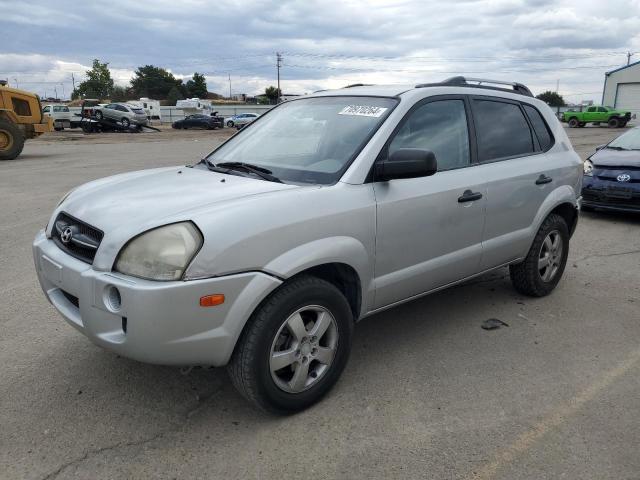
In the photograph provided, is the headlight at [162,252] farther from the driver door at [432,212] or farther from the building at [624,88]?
the building at [624,88]

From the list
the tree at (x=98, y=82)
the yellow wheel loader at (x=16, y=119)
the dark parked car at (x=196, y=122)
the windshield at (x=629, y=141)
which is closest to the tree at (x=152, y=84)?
the tree at (x=98, y=82)

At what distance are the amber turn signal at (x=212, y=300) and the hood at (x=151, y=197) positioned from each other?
38 centimetres

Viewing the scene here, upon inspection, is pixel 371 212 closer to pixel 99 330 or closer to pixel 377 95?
pixel 377 95

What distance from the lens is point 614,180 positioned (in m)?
7.69

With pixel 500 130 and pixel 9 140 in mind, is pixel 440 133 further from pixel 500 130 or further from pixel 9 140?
pixel 9 140

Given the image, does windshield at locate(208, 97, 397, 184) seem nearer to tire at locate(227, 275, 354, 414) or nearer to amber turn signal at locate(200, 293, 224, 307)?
tire at locate(227, 275, 354, 414)

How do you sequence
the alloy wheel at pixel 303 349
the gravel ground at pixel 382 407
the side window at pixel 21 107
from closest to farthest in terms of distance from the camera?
the gravel ground at pixel 382 407 < the alloy wheel at pixel 303 349 < the side window at pixel 21 107

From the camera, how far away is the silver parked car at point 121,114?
33.2 metres

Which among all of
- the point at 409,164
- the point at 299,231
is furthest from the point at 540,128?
the point at 299,231

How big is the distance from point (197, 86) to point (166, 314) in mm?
104221

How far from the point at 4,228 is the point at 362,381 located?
5.72 m

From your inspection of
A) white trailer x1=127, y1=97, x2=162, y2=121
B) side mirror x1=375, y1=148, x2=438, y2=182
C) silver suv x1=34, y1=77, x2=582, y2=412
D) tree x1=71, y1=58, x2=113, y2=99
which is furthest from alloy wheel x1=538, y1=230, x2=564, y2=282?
tree x1=71, y1=58, x2=113, y2=99

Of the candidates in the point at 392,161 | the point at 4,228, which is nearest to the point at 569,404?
the point at 392,161

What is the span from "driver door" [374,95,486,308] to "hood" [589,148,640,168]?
500 cm
